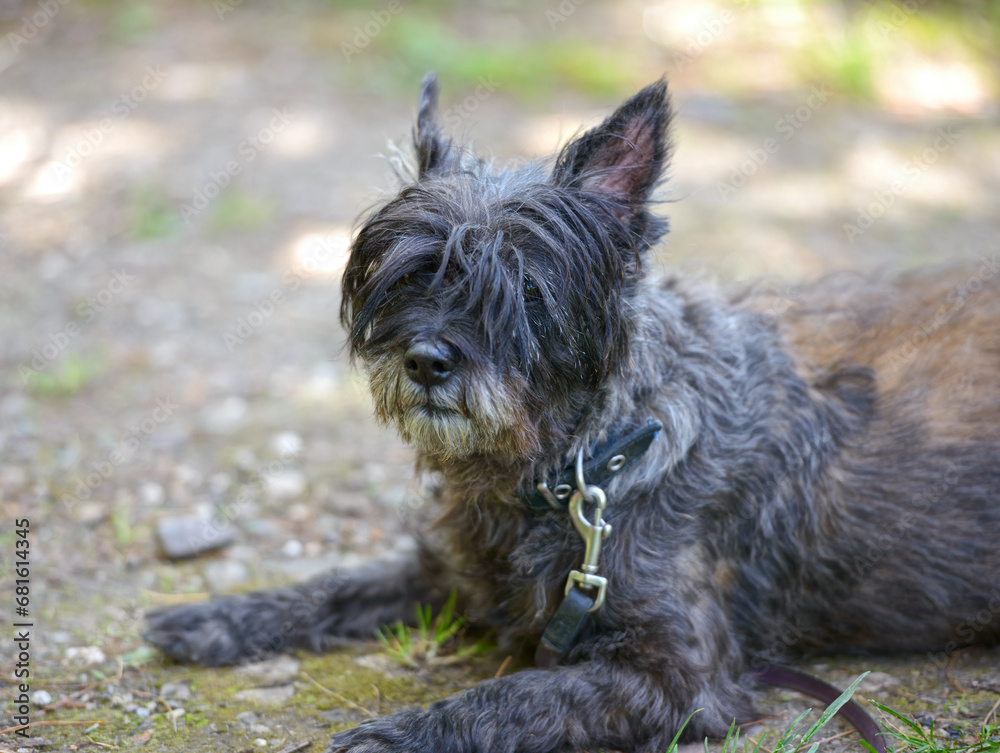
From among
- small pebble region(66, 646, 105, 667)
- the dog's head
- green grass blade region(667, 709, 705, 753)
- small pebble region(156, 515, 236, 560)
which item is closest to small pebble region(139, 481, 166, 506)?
small pebble region(156, 515, 236, 560)

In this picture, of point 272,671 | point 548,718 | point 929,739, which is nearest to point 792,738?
point 929,739

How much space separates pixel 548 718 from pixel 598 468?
2.92 ft

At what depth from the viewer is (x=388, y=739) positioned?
3100 millimetres

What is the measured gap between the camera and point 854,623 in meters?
3.73

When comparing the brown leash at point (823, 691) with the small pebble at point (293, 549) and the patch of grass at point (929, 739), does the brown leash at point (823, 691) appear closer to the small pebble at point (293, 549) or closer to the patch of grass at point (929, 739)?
the patch of grass at point (929, 739)

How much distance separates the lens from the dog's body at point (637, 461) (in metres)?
3.14

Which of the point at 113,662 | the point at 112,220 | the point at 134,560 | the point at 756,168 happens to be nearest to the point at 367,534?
the point at 134,560

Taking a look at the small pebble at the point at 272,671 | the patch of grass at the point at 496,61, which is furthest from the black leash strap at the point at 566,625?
the patch of grass at the point at 496,61

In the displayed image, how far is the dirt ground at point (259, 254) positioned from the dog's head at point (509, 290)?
419 mm

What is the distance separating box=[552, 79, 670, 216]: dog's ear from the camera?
320cm

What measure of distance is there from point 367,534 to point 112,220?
4016 millimetres

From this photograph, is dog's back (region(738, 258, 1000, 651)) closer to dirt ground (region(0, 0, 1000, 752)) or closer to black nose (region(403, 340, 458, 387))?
dirt ground (region(0, 0, 1000, 752))

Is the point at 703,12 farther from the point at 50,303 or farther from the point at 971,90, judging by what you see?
the point at 50,303

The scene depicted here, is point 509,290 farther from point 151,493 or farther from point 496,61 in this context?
point 496,61
